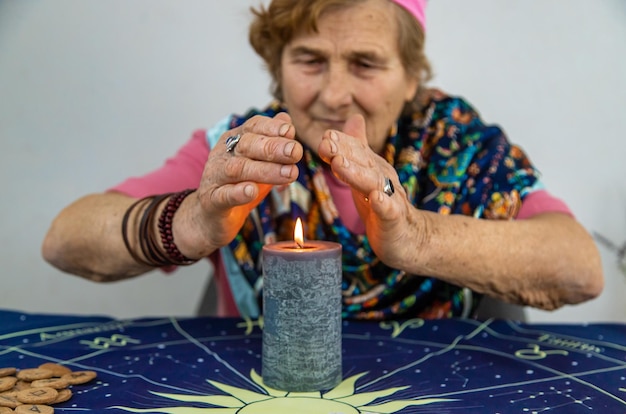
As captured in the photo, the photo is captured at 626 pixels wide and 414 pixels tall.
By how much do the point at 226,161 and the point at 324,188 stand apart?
0.55 m

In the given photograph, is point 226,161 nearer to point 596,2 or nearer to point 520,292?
point 520,292

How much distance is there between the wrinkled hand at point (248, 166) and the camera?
103 centimetres

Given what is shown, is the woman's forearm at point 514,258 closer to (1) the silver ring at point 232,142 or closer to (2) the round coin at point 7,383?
(1) the silver ring at point 232,142

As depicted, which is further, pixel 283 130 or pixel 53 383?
pixel 283 130

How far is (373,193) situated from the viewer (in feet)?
3.43

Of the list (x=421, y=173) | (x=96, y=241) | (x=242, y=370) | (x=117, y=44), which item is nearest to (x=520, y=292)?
(x=421, y=173)

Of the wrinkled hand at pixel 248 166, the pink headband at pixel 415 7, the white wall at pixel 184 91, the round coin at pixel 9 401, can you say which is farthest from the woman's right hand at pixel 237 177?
the white wall at pixel 184 91

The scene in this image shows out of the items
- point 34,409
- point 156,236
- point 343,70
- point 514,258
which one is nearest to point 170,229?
point 156,236

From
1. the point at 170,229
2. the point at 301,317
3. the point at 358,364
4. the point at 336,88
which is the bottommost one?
the point at 358,364

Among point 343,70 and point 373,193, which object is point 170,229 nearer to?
point 373,193

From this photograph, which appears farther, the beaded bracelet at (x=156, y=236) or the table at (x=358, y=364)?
the beaded bracelet at (x=156, y=236)

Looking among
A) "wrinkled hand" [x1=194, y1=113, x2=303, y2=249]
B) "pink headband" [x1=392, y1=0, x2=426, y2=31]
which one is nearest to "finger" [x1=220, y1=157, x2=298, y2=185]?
"wrinkled hand" [x1=194, y1=113, x2=303, y2=249]

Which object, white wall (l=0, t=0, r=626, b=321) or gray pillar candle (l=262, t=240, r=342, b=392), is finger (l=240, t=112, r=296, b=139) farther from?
white wall (l=0, t=0, r=626, b=321)

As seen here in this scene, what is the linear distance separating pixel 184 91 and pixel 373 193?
1620mm
